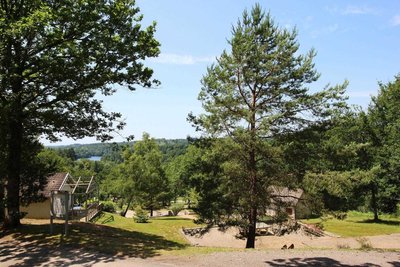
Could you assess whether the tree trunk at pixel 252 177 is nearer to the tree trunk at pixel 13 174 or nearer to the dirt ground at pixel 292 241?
the dirt ground at pixel 292 241

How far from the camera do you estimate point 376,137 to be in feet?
162

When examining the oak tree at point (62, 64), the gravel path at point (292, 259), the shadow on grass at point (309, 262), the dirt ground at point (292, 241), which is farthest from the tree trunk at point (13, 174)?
the dirt ground at point (292, 241)

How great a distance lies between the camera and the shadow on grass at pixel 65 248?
1305 centimetres

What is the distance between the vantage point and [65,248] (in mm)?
14867

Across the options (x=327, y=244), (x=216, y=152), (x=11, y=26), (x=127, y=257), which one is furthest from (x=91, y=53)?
(x=327, y=244)

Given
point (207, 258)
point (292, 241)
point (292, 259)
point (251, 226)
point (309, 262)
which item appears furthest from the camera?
point (292, 241)

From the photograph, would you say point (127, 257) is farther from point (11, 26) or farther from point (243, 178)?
point (11, 26)

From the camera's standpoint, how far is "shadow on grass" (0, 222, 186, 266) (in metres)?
13.1

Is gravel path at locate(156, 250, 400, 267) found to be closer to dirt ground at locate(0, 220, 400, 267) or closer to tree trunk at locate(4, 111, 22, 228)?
dirt ground at locate(0, 220, 400, 267)

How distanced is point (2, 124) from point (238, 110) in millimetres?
11874

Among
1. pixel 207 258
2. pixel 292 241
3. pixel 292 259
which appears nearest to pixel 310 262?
pixel 292 259

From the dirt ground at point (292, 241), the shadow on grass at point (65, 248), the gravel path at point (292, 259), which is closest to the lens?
the gravel path at point (292, 259)

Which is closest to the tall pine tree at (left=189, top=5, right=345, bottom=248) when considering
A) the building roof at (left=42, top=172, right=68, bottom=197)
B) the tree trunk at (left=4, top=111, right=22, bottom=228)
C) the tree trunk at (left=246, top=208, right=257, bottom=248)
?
the tree trunk at (left=246, top=208, right=257, bottom=248)

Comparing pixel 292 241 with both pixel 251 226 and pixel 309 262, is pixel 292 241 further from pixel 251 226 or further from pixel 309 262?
pixel 309 262
